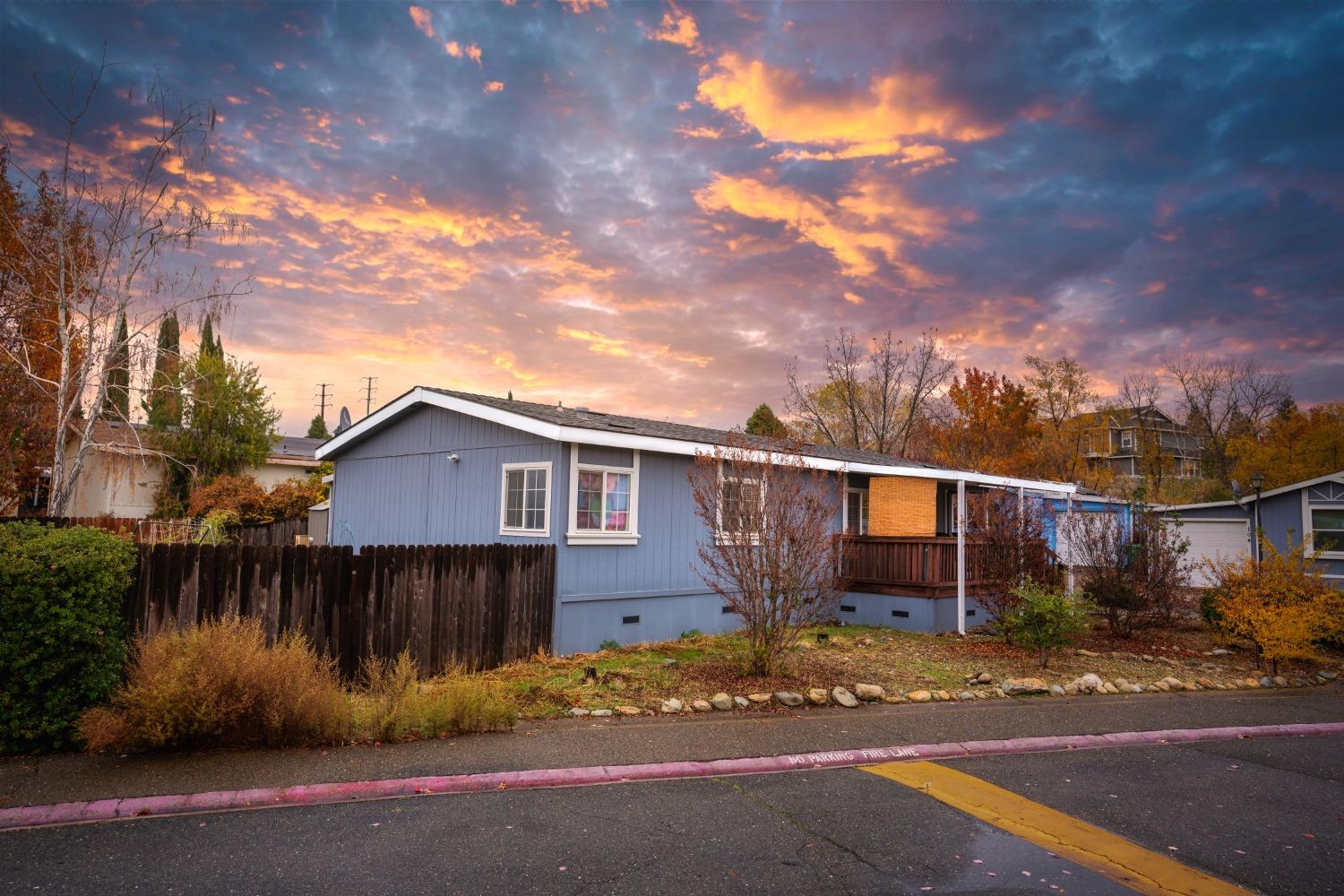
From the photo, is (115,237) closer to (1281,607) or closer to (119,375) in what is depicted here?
(119,375)

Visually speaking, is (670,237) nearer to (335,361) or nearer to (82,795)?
(335,361)

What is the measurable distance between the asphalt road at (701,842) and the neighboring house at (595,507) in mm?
5610

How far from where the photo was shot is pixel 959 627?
13.8 metres

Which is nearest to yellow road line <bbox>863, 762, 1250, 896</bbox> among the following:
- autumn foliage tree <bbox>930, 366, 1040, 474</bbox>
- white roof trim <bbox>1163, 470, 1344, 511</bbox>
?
white roof trim <bbox>1163, 470, 1344, 511</bbox>

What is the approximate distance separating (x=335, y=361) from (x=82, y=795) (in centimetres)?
1669

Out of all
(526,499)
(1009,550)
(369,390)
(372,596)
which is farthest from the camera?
(369,390)

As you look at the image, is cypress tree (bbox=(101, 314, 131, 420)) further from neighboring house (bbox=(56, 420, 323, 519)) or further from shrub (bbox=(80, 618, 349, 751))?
neighboring house (bbox=(56, 420, 323, 519))

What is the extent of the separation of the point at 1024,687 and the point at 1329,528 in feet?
55.7

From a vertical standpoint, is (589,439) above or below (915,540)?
above

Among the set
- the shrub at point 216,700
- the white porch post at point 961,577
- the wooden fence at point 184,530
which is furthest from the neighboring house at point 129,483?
the white porch post at point 961,577

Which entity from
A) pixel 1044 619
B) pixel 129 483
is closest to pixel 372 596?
pixel 1044 619

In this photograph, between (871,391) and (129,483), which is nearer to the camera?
(129,483)

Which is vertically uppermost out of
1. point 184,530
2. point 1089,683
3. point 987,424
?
point 987,424

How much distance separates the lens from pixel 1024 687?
8.79 meters
